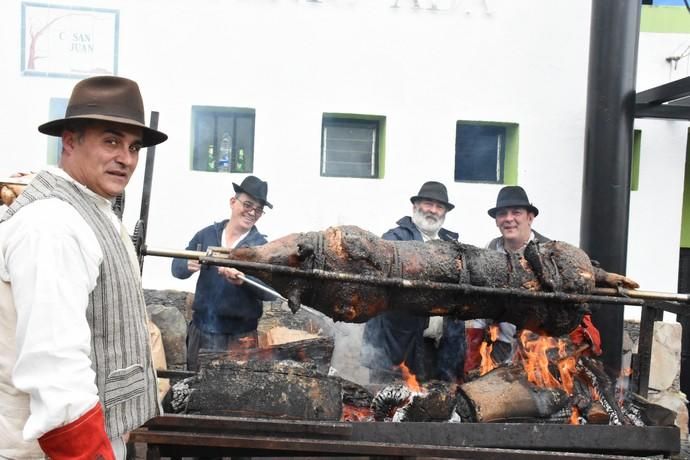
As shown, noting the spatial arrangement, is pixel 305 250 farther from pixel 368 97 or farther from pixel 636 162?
pixel 636 162

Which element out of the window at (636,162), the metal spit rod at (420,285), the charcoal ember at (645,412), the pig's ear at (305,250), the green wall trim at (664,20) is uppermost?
the green wall trim at (664,20)

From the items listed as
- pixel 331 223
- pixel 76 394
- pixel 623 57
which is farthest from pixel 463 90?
pixel 76 394

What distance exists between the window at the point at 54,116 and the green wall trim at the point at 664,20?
6370mm

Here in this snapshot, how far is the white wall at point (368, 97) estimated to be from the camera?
20.5 ft

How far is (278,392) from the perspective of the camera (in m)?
3.21

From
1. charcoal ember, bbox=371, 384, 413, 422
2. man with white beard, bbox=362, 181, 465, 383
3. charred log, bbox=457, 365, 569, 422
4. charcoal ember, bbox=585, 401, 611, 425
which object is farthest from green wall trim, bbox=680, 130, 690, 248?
charcoal ember, bbox=371, 384, 413, 422

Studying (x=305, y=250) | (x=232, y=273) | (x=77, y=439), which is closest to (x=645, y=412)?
(x=305, y=250)

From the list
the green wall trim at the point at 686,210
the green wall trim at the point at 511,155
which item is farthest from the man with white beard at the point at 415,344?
the green wall trim at the point at 686,210

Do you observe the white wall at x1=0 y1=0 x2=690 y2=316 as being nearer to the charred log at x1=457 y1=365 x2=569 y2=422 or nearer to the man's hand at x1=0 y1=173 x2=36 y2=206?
the charred log at x1=457 y1=365 x2=569 y2=422

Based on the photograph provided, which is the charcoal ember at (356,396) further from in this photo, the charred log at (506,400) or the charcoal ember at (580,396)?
the charcoal ember at (580,396)

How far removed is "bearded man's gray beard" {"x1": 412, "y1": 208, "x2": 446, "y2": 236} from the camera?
18.6 feet

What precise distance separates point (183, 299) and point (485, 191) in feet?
11.6

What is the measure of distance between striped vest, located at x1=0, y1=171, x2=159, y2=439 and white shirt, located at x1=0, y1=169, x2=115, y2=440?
0.12 m

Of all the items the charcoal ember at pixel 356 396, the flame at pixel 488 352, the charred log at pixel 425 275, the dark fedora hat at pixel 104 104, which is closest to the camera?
the dark fedora hat at pixel 104 104
